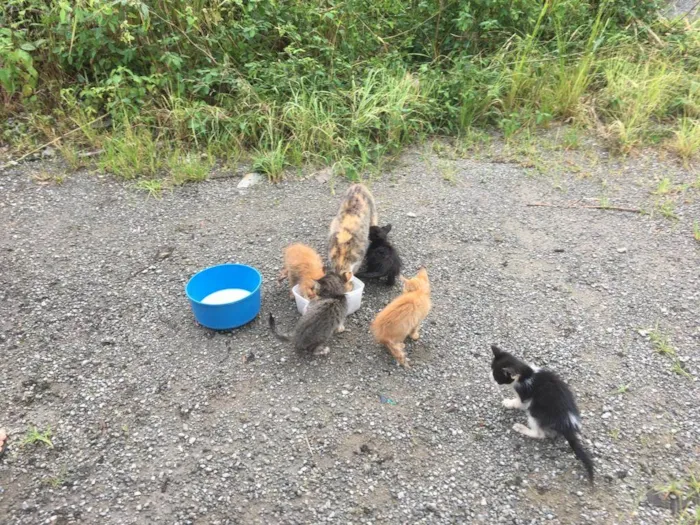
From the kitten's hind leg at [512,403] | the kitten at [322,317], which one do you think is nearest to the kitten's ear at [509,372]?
the kitten's hind leg at [512,403]

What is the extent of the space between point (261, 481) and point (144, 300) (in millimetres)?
1824

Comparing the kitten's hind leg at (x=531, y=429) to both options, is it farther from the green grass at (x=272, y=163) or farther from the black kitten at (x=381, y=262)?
the green grass at (x=272, y=163)

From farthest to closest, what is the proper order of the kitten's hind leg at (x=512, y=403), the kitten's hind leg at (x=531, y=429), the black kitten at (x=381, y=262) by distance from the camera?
1. the black kitten at (x=381, y=262)
2. the kitten's hind leg at (x=512, y=403)
3. the kitten's hind leg at (x=531, y=429)

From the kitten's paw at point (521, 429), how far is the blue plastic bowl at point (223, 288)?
1.87 metres

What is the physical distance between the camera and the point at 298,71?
5.82 meters

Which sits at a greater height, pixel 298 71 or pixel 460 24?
pixel 460 24

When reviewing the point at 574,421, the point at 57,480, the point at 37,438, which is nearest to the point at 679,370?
the point at 574,421

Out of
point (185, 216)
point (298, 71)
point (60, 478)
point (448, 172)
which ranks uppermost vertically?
point (298, 71)

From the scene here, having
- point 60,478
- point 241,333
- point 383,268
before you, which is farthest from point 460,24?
point 60,478

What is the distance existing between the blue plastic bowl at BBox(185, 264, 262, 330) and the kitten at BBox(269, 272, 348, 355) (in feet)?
1.08

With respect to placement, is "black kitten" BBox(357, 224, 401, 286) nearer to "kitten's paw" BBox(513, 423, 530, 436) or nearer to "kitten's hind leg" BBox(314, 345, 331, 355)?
"kitten's hind leg" BBox(314, 345, 331, 355)

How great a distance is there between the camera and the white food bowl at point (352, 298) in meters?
3.61

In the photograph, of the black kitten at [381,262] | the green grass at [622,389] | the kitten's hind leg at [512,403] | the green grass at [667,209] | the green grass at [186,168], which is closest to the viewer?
the kitten's hind leg at [512,403]

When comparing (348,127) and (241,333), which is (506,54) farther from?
(241,333)
